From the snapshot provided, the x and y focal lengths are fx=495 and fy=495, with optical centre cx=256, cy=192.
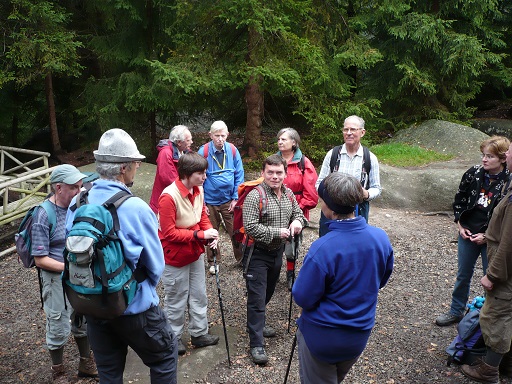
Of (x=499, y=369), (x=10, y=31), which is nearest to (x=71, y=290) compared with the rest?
(x=499, y=369)

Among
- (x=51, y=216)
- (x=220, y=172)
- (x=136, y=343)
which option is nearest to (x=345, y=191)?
(x=136, y=343)

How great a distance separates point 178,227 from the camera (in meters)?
4.32

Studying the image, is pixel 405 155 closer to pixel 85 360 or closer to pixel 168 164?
pixel 168 164

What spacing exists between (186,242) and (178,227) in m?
0.15

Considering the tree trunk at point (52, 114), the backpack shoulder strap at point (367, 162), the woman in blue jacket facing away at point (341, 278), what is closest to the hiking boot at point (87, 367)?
the woman in blue jacket facing away at point (341, 278)

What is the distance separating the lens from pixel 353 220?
2889mm

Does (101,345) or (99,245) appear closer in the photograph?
(99,245)

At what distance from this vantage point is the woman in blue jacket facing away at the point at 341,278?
2.84m

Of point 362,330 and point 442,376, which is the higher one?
point 362,330

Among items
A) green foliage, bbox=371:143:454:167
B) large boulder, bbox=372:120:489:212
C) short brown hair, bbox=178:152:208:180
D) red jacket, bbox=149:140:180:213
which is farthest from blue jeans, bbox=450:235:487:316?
green foliage, bbox=371:143:454:167

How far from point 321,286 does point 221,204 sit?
3.90 m

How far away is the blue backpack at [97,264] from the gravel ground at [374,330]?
1814mm

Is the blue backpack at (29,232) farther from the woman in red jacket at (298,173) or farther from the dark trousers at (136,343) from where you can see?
the woman in red jacket at (298,173)

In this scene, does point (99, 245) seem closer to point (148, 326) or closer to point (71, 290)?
point (71, 290)
